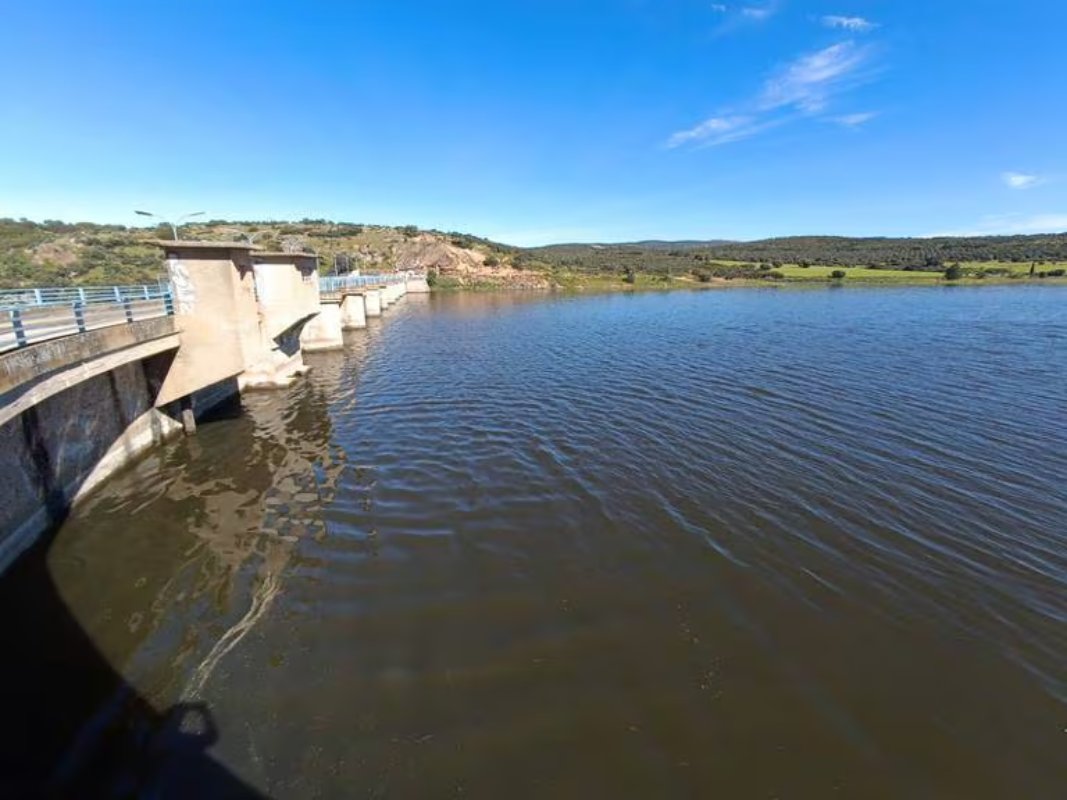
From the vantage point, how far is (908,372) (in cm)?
2256

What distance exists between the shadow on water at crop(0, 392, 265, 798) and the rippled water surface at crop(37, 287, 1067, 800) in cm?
21

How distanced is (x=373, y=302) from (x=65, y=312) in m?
36.0

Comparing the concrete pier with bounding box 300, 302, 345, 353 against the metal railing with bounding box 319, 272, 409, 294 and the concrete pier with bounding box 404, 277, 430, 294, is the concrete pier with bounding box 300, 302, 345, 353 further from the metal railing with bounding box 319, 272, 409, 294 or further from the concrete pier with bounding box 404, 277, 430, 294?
the concrete pier with bounding box 404, 277, 430, 294

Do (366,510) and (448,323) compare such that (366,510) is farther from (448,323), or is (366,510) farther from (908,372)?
(448,323)

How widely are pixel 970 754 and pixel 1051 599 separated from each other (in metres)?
4.07

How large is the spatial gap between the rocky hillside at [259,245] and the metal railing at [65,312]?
2210 mm

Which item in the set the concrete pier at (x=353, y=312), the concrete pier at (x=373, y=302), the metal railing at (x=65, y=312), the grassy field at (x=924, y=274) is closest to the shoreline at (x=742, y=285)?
the grassy field at (x=924, y=274)

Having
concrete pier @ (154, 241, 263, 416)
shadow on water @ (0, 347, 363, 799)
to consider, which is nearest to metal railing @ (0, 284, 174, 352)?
concrete pier @ (154, 241, 263, 416)

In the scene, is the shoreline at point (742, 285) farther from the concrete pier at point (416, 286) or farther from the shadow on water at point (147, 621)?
the shadow on water at point (147, 621)

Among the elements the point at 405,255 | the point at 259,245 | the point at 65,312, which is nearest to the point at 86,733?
the point at 65,312

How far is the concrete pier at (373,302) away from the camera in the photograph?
49175 millimetres

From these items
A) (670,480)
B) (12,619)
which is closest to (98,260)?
(12,619)

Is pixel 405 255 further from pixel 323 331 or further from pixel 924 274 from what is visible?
pixel 924 274

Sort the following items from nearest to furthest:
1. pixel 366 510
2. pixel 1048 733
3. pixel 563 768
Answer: pixel 563 768 < pixel 1048 733 < pixel 366 510
